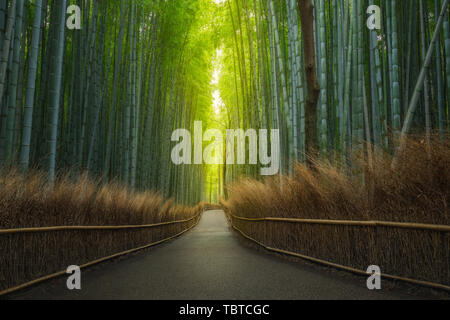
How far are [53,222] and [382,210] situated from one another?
8.87 feet

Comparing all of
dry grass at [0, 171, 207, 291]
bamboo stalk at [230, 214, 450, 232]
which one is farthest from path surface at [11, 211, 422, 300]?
bamboo stalk at [230, 214, 450, 232]

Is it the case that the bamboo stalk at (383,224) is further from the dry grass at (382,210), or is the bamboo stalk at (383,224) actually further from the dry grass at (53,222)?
the dry grass at (53,222)

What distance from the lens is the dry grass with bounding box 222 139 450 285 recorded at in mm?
2412

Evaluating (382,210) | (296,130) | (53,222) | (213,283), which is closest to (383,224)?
(382,210)

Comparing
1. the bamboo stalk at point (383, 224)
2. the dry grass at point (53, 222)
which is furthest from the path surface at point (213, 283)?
the bamboo stalk at point (383, 224)

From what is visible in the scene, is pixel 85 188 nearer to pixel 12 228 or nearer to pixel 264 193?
pixel 12 228

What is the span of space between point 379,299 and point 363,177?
129 cm

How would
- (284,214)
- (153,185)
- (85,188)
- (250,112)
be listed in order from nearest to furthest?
(85,188), (284,214), (153,185), (250,112)

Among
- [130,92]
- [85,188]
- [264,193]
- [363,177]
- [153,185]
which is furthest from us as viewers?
[153,185]

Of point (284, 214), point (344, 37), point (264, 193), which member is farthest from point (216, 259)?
point (344, 37)

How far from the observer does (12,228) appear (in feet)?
8.90

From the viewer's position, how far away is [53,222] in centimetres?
333

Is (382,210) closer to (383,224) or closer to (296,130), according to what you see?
(383,224)

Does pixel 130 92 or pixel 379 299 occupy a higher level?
pixel 130 92
